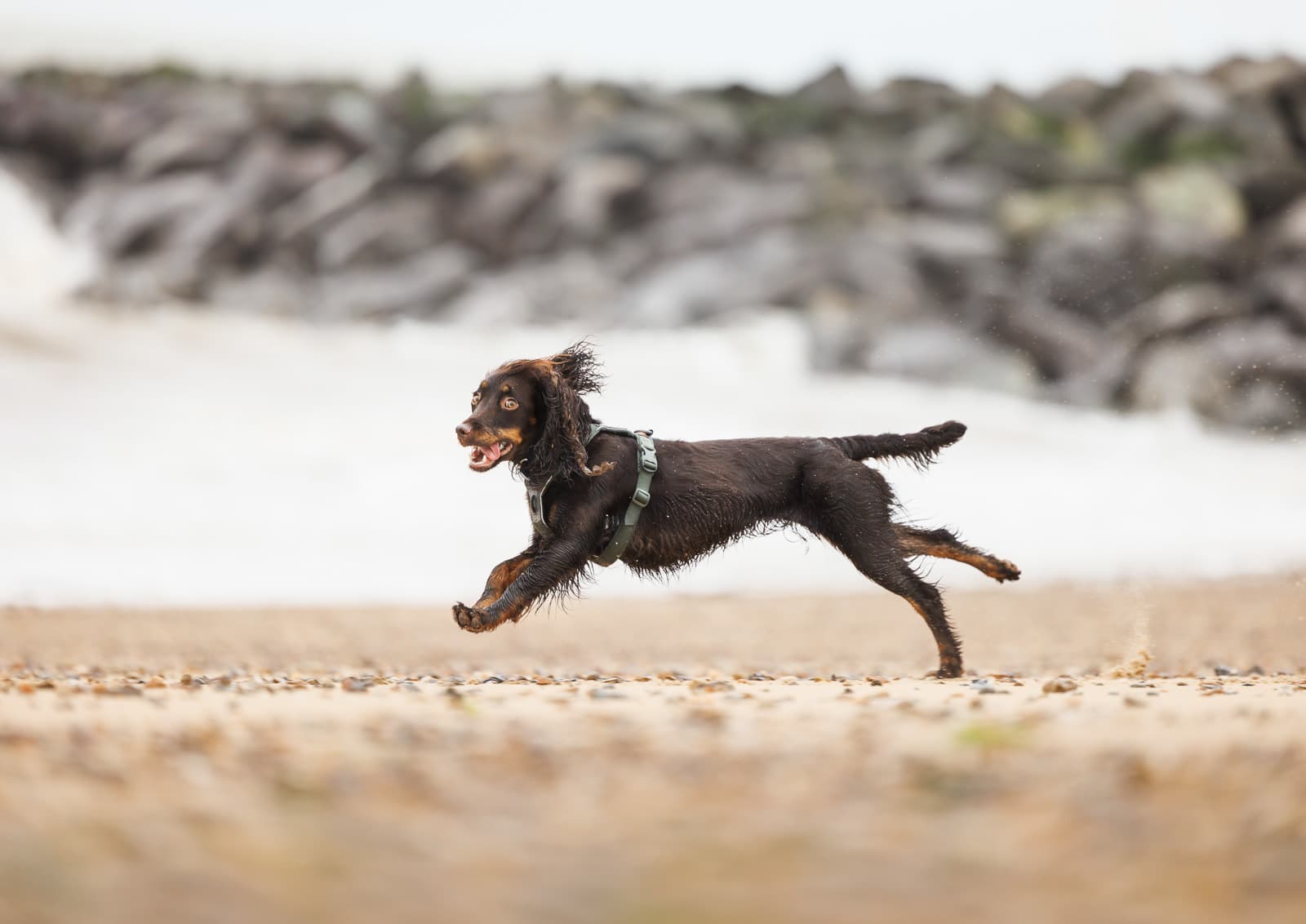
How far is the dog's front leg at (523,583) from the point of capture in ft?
15.7

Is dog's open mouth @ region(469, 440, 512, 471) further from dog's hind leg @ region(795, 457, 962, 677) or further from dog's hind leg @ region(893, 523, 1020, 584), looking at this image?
dog's hind leg @ region(893, 523, 1020, 584)

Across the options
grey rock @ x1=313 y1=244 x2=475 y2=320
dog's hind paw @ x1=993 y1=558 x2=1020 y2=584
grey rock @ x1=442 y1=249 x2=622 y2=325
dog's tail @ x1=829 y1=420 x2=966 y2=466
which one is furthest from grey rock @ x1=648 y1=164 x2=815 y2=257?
dog's hind paw @ x1=993 y1=558 x2=1020 y2=584

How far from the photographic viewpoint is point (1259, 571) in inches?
486

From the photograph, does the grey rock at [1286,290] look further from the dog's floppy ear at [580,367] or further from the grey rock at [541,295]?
the dog's floppy ear at [580,367]

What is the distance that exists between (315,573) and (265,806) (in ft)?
34.9

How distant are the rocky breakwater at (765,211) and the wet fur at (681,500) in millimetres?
13740

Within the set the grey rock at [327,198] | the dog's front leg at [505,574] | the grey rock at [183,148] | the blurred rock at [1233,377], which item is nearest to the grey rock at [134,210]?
the grey rock at [183,148]


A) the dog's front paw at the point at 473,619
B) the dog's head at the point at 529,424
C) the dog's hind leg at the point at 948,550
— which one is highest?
the dog's head at the point at 529,424

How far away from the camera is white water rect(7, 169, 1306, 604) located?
1282 centimetres

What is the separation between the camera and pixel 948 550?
5.55 metres

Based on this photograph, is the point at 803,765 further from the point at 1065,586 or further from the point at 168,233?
the point at 168,233

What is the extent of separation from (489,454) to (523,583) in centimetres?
52

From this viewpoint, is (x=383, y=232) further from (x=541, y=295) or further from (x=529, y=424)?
(x=529, y=424)

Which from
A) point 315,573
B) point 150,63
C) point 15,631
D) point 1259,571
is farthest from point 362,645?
point 150,63
